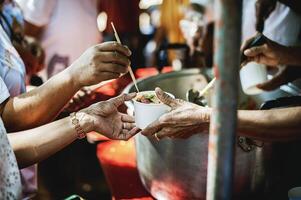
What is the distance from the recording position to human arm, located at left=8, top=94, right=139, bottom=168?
6.20 feet

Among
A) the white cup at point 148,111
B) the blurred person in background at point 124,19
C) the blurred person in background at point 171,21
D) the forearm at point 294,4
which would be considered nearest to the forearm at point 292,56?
the forearm at point 294,4

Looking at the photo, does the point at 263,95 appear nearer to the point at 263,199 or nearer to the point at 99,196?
the point at 263,199

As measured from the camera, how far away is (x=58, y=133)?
194 centimetres

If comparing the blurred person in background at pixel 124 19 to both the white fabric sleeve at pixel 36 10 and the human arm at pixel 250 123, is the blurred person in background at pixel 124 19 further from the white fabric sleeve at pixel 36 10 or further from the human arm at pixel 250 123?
the human arm at pixel 250 123

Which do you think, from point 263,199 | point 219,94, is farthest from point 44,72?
point 219,94

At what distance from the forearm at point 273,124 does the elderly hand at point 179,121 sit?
7.6 inches

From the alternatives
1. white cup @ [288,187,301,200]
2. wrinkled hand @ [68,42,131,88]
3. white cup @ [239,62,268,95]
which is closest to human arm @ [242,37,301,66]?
white cup @ [239,62,268,95]

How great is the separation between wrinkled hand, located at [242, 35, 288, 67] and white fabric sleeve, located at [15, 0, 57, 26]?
264 centimetres

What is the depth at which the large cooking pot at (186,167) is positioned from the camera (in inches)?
67.9

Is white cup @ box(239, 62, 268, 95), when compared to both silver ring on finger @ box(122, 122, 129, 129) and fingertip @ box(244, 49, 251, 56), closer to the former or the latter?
fingertip @ box(244, 49, 251, 56)

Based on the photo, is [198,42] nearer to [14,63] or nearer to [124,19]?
[14,63]

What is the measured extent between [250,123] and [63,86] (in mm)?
1210

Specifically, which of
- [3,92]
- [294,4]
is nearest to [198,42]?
[294,4]

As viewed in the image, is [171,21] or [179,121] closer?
[179,121]
